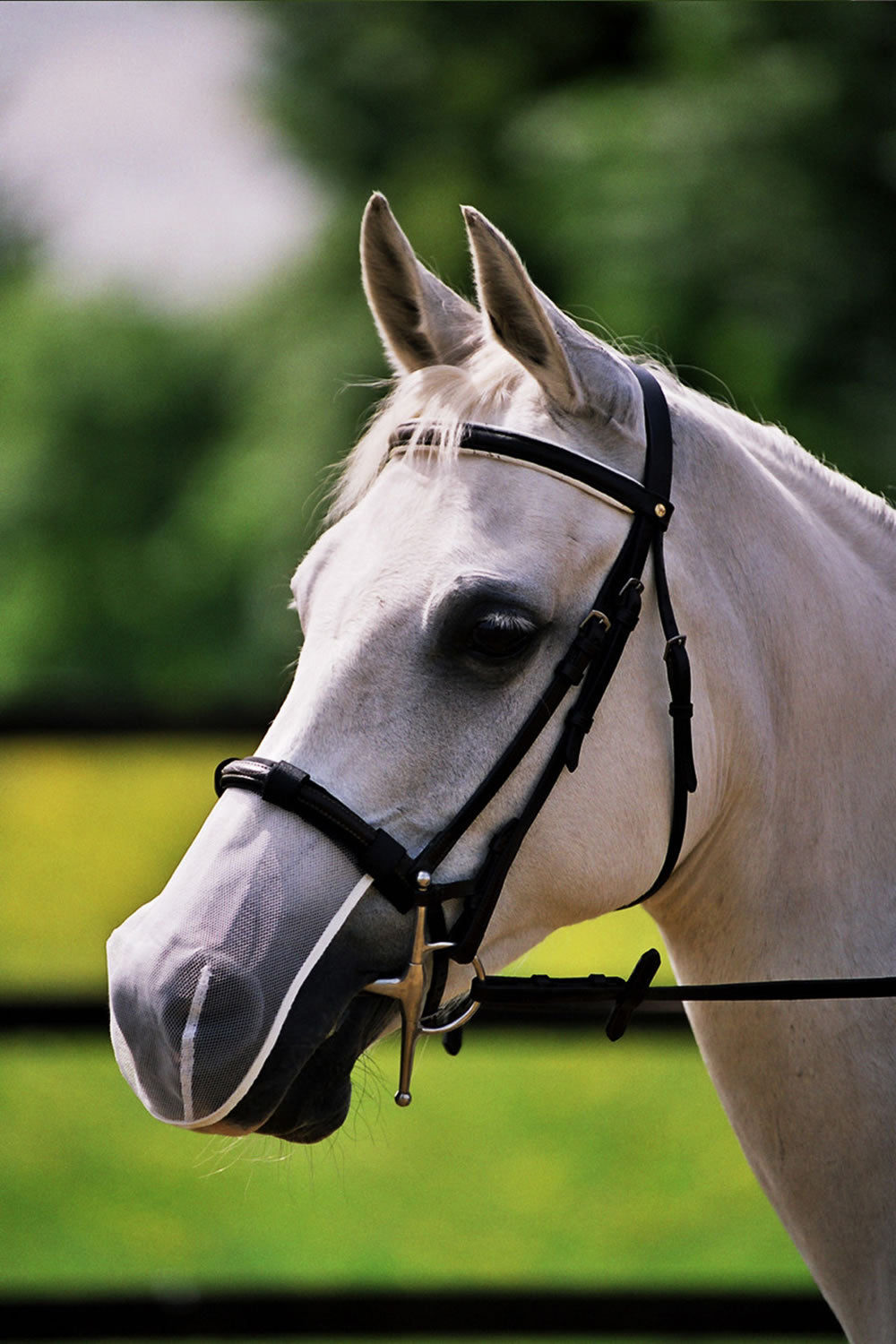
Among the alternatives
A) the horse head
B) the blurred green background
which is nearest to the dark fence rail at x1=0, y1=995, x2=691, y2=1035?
the blurred green background

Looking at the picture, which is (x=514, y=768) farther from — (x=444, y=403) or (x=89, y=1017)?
(x=89, y=1017)

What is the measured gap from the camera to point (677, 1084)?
16.8ft

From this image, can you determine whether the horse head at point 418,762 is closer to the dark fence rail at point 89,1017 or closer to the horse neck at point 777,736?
the horse neck at point 777,736

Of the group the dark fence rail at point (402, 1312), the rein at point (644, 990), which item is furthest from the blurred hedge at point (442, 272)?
the rein at point (644, 990)

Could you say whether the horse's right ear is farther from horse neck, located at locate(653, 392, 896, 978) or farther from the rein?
the rein

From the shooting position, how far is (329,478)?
2.24m

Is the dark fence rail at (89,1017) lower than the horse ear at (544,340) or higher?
lower

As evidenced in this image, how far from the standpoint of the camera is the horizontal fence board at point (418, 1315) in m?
3.42

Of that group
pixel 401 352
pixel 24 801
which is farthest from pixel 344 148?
pixel 401 352

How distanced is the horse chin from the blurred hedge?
7.68 feet

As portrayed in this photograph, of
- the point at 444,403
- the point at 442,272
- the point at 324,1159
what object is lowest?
the point at 324,1159

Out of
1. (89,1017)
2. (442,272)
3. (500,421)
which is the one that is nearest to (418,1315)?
(89,1017)

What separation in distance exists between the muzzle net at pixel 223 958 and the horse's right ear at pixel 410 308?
2.65ft

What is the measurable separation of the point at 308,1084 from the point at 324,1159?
3.11 metres
